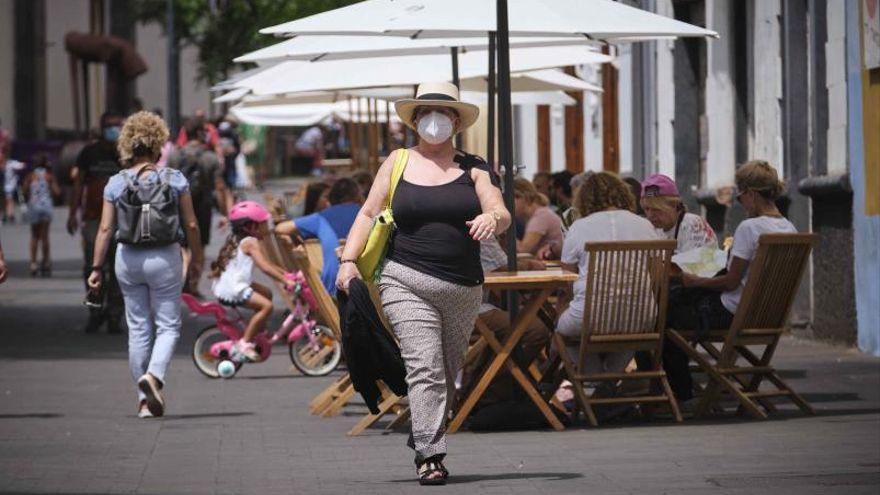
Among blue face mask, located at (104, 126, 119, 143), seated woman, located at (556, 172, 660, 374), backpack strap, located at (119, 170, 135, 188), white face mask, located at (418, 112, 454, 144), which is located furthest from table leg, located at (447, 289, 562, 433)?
blue face mask, located at (104, 126, 119, 143)

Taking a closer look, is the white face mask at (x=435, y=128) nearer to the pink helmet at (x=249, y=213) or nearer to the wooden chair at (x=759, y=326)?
the wooden chair at (x=759, y=326)

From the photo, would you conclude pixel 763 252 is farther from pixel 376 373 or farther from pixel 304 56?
pixel 304 56

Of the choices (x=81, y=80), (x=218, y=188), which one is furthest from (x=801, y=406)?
(x=81, y=80)

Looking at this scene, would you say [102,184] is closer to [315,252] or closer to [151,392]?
[315,252]

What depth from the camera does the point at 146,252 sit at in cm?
1252

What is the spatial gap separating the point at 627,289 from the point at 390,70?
534 cm

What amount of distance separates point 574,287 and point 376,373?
2085mm

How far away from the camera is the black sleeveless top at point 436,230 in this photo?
9406mm

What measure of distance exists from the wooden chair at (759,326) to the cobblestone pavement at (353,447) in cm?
15

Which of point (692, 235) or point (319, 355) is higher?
point (692, 235)

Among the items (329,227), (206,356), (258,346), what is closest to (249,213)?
(258,346)

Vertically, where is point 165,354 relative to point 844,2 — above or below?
below

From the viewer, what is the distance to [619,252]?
36.3ft

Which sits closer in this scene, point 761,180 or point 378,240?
point 378,240
